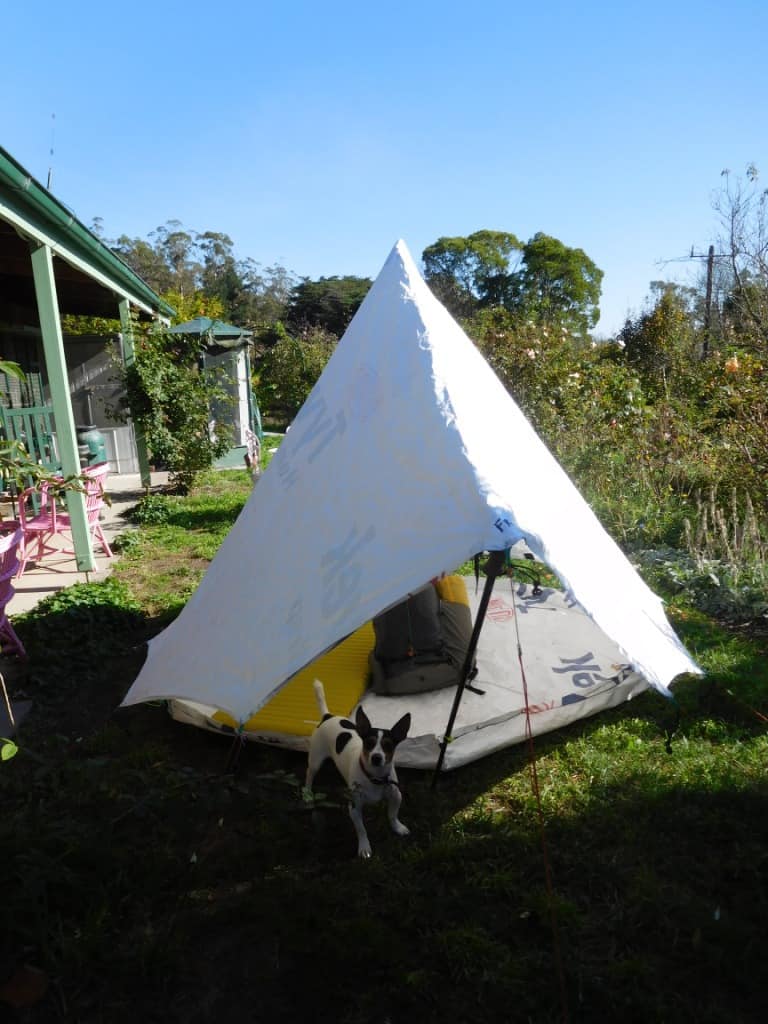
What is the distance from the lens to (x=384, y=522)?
8.85ft

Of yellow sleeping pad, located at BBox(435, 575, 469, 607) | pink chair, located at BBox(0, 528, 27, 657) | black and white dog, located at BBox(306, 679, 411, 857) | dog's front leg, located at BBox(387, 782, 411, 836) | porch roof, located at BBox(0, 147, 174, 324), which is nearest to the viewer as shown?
black and white dog, located at BBox(306, 679, 411, 857)

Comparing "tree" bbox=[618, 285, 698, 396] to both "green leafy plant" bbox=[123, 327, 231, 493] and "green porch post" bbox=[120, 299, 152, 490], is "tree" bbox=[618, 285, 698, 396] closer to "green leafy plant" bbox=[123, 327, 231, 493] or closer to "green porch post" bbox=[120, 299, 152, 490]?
"green leafy plant" bbox=[123, 327, 231, 493]

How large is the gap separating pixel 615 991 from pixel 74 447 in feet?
18.7

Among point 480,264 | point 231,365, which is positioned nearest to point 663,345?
point 231,365

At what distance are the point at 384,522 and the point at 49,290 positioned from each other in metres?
4.50

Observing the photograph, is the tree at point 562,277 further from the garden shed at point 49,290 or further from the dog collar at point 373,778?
the dog collar at point 373,778

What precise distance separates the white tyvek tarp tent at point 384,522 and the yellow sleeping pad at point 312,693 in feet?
1.06

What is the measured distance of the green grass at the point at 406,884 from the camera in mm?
1983

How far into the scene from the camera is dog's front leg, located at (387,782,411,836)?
104 inches

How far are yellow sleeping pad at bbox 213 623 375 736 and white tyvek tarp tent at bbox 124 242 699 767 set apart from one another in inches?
12.7

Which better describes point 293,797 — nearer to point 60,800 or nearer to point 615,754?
point 60,800

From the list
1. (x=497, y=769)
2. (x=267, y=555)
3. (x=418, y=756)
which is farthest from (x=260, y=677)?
(x=497, y=769)

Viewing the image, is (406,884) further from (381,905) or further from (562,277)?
(562,277)

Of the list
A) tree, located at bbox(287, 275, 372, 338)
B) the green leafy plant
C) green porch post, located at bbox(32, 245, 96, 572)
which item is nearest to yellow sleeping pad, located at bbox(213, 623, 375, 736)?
green porch post, located at bbox(32, 245, 96, 572)
